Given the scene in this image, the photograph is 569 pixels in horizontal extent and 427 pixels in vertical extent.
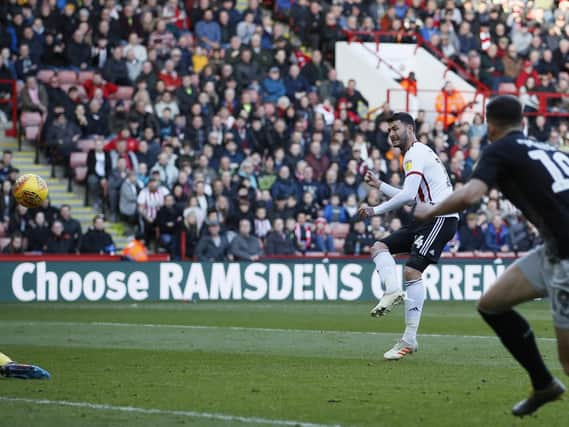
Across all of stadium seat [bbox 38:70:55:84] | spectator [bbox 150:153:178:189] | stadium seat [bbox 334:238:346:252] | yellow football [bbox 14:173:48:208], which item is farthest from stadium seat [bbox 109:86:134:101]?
yellow football [bbox 14:173:48:208]

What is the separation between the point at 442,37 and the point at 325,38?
135 inches

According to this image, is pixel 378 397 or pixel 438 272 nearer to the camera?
pixel 378 397

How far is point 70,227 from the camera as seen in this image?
Result: 77.9ft

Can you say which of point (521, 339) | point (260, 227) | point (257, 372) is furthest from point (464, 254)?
point (521, 339)

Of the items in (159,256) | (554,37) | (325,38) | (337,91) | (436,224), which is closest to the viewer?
(436,224)

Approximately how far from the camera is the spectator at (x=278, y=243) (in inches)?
976

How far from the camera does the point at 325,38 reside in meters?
31.9

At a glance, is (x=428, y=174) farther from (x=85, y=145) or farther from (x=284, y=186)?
(x=85, y=145)

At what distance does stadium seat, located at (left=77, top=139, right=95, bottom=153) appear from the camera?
84.3 feet

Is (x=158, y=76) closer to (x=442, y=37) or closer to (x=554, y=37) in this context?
(x=442, y=37)

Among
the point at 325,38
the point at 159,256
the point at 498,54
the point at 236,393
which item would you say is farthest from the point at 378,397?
the point at 498,54

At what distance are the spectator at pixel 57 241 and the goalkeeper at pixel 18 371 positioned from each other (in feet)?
41.7

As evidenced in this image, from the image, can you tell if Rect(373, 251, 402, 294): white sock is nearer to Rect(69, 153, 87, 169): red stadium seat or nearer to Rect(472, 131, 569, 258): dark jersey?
Rect(472, 131, 569, 258): dark jersey

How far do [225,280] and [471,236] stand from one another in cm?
582
